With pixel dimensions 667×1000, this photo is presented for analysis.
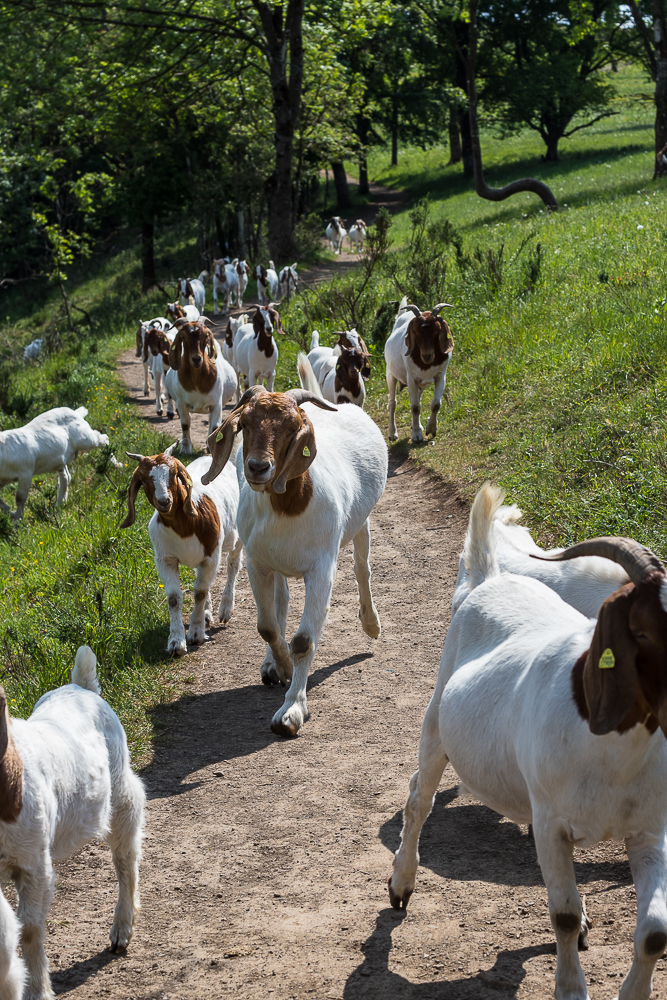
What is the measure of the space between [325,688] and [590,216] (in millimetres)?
16460

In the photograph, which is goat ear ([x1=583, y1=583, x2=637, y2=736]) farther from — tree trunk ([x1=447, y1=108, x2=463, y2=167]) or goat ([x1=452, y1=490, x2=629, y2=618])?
tree trunk ([x1=447, y1=108, x2=463, y2=167])

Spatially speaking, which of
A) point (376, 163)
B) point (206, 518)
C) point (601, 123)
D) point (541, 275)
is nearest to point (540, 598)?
point (206, 518)

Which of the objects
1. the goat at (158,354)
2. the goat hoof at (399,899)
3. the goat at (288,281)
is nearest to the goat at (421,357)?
the goat at (158,354)

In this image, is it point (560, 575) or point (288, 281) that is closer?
point (560, 575)

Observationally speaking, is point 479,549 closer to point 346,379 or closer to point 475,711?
point 475,711

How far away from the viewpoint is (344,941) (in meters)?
3.86

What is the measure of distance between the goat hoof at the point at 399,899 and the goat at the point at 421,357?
8504 millimetres

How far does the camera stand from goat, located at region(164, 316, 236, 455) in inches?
504

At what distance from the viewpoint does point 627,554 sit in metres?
2.62

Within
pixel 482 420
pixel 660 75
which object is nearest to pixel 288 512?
pixel 482 420

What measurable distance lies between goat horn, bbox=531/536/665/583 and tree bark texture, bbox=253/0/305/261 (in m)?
24.3

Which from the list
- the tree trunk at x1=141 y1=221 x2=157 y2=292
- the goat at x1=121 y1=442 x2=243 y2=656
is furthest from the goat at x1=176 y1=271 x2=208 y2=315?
the goat at x1=121 y1=442 x2=243 y2=656

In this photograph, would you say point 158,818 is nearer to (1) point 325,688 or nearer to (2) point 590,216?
(1) point 325,688

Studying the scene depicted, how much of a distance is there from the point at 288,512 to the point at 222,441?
0.61 m
